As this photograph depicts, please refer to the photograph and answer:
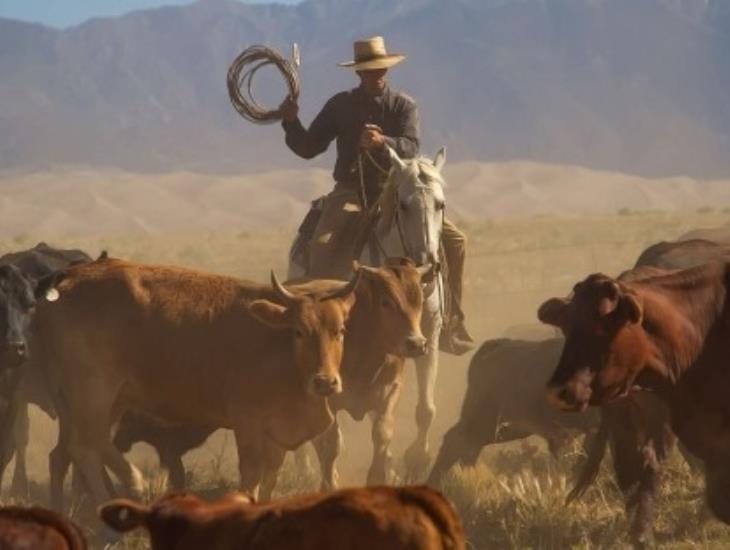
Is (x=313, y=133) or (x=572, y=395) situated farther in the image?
(x=313, y=133)

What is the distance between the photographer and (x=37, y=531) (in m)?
5.39

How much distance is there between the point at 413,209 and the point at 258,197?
91493 millimetres

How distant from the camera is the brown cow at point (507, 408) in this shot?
11391mm

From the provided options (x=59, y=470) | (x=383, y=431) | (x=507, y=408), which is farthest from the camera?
(x=507, y=408)

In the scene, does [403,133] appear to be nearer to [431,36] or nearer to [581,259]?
[581,259]

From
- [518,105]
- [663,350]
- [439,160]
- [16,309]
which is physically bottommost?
[518,105]

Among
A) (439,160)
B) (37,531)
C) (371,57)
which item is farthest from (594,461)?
(37,531)

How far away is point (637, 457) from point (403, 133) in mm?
4364

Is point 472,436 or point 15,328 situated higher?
point 15,328

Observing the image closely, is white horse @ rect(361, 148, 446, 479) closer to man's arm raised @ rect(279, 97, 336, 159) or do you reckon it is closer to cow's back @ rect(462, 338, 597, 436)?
cow's back @ rect(462, 338, 597, 436)

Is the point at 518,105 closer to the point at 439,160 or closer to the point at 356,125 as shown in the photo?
the point at 356,125

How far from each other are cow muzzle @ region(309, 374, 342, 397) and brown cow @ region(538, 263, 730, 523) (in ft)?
4.94

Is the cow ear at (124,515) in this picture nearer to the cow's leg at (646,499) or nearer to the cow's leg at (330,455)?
the cow's leg at (646,499)

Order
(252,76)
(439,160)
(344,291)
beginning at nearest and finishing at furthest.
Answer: (344,291)
(252,76)
(439,160)
